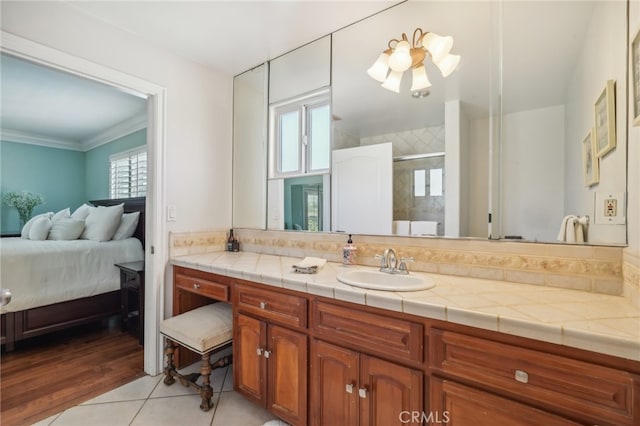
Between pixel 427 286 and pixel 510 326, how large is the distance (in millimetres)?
Answer: 384

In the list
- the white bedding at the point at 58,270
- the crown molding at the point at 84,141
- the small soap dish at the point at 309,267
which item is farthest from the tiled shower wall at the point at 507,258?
the crown molding at the point at 84,141

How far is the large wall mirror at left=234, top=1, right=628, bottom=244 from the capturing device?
125 centimetres

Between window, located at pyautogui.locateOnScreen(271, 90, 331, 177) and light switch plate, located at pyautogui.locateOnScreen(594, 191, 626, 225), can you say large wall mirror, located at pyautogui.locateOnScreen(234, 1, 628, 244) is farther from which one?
window, located at pyautogui.locateOnScreen(271, 90, 331, 177)

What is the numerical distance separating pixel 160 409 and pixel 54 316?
166cm

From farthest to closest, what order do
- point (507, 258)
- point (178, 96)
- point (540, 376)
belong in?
point (178, 96) → point (507, 258) → point (540, 376)

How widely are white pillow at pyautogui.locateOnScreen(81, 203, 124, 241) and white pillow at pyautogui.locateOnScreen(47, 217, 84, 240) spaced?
0.06 metres

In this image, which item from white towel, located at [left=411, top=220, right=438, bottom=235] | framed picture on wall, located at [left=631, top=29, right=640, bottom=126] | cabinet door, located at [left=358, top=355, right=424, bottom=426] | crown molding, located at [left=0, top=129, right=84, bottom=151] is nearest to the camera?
framed picture on wall, located at [left=631, top=29, right=640, bottom=126]

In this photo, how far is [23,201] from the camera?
4.74 metres

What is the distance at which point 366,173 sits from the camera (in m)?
1.94

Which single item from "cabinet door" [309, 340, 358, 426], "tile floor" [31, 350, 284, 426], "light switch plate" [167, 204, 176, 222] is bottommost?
Answer: "tile floor" [31, 350, 284, 426]

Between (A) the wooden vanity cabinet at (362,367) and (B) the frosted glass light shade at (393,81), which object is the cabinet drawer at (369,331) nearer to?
(A) the wooden vanity cabinet at (362,367)

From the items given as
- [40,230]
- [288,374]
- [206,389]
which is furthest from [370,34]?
[40,230]

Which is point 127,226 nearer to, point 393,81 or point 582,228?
point 393,81

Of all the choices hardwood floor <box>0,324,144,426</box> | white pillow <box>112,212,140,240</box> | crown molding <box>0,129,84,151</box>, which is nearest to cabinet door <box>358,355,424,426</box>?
hardwood floor <box>0,324,144,426</box>
